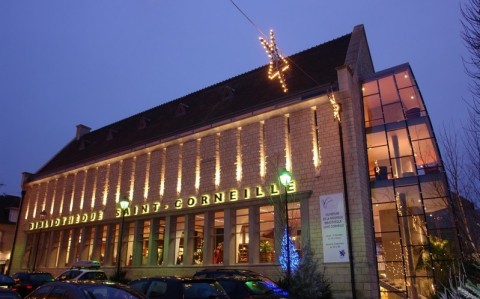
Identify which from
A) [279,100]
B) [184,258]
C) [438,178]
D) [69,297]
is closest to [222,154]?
[279,100]

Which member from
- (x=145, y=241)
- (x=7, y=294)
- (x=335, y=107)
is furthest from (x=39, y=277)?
(x=335, y=107)

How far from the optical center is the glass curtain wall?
743 inches

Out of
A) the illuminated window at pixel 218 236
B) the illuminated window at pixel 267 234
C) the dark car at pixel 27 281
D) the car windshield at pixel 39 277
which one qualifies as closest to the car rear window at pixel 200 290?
the illuminated window at pixel 267 234

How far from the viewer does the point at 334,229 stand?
18375 mm

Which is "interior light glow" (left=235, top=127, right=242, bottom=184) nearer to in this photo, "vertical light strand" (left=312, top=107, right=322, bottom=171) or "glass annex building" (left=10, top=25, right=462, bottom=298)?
"glass annex building" (left=10, top=25, right=462, bottom=298)

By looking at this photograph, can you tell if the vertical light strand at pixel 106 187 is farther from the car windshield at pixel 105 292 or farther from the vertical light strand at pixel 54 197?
the car windshield at pixel 105 292

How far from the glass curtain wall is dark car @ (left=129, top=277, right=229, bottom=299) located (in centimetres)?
1240

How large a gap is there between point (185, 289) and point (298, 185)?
11.9 m

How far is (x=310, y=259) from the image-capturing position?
16484mm

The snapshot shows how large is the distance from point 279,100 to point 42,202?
26342 mm

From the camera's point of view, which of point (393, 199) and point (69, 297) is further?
point (393, 199)

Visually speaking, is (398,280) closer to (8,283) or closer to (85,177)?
(8,283)

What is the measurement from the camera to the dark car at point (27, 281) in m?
17.4

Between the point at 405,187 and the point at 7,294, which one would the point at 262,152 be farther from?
the point at 7,294
